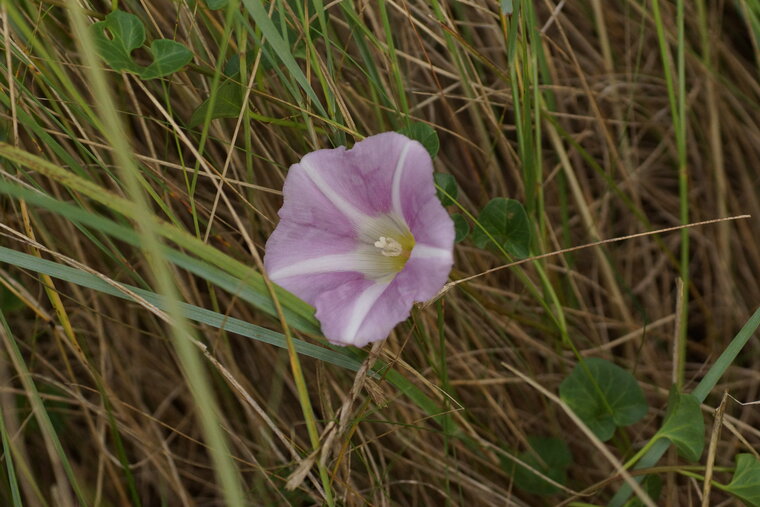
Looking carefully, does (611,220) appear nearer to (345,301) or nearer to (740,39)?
(740,39)

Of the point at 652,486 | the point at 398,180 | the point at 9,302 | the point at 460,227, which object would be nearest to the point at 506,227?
the point at 460,227

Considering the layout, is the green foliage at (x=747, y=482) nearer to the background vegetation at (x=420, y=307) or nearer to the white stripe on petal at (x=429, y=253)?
the background vegetation at (x=420, y=307)

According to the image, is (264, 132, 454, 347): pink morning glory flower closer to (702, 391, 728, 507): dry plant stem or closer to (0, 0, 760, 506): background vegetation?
(0, 0, 760, 506): background vegetation

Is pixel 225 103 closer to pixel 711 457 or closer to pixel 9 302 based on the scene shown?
pixel 9 302

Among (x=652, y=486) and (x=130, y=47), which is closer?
(x=130, y=47)

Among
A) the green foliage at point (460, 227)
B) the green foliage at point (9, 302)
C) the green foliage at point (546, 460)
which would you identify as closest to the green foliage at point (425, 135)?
the green foliage at point (460, 227)

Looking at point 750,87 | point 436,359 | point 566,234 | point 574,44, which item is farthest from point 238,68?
point 750,87

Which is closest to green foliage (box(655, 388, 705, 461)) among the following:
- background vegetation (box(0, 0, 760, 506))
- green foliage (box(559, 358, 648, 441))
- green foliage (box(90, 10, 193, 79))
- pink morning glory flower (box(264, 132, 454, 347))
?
background vegetation (box(0, 0, 760, 506))
